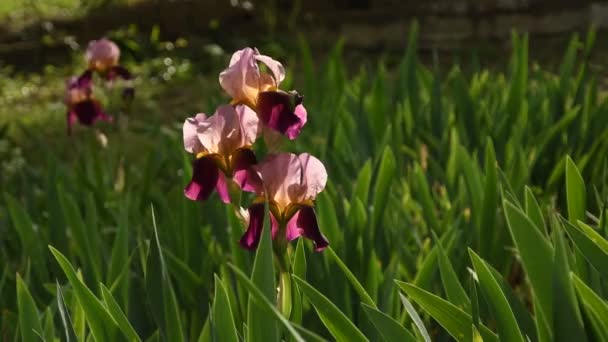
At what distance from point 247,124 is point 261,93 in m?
0.07

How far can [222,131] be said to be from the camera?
120 cm

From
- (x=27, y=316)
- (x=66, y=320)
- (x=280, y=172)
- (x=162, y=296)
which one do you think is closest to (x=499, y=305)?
(x=280, y=172)

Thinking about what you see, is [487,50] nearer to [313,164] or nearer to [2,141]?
[2,141]

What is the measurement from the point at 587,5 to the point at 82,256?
16.6 feet

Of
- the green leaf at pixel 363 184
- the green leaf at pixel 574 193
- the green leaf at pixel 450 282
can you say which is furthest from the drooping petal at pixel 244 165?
the green leaf at pixel 363 184

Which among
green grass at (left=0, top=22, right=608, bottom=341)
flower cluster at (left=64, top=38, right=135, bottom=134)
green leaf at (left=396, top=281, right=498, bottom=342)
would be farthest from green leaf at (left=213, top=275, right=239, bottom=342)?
flower cluster at (left=64, top=38, right=135, bottom=134)

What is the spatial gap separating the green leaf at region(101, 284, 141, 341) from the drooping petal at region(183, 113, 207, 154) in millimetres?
219

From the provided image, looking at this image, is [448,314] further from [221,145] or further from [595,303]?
[221,145]

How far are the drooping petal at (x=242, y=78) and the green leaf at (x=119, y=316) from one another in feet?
1.01

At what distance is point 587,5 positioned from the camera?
6230mm

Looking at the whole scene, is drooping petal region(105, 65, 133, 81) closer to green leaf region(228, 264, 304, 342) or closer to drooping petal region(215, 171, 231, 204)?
drooping petal region(215, 171, 231, 204)

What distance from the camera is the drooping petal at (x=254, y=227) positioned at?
1.20 meters

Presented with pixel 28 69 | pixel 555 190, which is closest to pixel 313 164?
pixel 555 190

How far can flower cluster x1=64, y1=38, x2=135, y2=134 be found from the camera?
8.93ft
